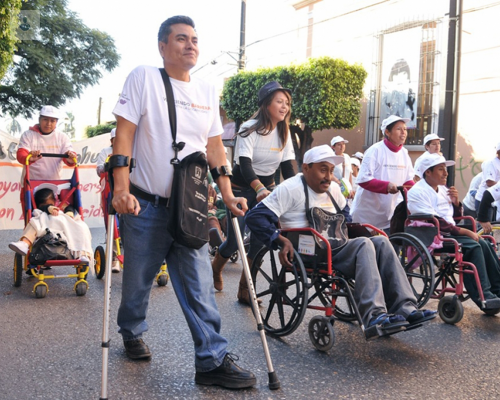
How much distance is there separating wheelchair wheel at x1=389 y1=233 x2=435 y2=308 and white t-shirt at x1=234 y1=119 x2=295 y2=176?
48.6 inches

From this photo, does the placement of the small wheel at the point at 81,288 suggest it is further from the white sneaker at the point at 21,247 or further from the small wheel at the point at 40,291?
the white sneaker at the point at 21,247

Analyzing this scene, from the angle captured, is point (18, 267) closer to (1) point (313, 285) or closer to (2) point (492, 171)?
(1) point (313, 285)

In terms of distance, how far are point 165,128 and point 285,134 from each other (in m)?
2.43

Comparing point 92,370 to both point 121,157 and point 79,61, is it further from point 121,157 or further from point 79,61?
point 79,61

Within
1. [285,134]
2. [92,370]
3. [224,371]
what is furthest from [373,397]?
[285,134]

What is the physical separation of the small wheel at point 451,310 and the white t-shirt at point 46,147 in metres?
4.59

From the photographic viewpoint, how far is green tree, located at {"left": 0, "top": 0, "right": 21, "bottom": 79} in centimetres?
1248

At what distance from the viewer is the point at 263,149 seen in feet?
19.7

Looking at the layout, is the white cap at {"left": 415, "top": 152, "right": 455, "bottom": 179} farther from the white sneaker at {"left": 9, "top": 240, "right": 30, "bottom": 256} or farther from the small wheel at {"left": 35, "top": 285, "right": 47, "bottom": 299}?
the white sneaker at {"left": 9, "top": 240, "right": 30, "bottom": 256}

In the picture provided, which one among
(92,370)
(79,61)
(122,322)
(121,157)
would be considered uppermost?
(79,61)

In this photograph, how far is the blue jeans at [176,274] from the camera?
379cm

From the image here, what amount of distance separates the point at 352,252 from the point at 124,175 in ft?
5.85

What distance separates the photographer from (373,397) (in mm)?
3697

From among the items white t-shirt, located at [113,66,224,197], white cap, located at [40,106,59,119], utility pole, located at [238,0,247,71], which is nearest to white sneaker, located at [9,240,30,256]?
white cap, located at [40,106,59,119]
